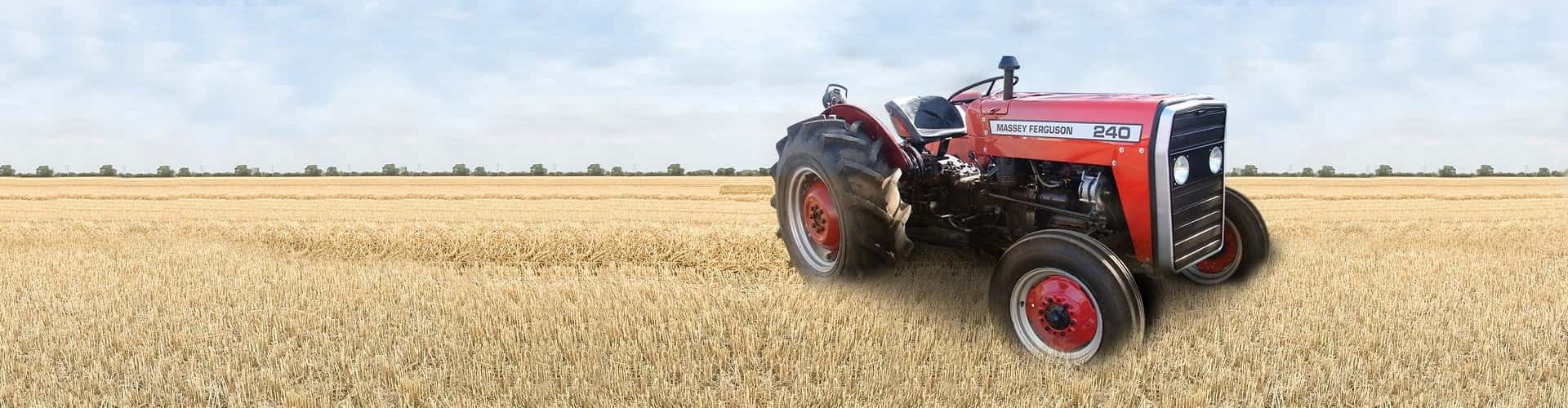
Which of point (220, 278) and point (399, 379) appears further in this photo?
point (220, 278)

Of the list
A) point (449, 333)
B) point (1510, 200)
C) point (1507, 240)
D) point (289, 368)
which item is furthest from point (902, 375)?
point (1510, 200)

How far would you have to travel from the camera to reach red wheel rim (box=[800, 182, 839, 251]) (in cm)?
605

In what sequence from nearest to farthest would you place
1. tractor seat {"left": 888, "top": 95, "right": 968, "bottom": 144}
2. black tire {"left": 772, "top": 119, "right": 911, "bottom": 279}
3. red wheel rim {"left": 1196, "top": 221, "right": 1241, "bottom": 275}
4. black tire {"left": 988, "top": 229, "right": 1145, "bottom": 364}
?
1. black tire {"left": 988, "top": 229, "right": 1145, "bottom": 364}
2. black tire {"left": 772, "top": 119, "right": 911, "bottom": 279}
3. tractor seat {"left": 888, "top": 95, "right": 968, "bottom": 144}
4. red wheel rim {"left": 1196, "top": 221, "right": 1241, "bottom": 275}

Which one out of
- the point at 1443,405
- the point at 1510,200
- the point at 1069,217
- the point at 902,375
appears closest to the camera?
the point at 1443,405

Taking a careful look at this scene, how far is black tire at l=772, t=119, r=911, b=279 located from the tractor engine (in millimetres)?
315

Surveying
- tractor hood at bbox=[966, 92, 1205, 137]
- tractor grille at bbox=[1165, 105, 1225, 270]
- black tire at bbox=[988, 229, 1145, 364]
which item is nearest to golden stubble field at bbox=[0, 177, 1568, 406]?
black tire at bbox=[988, 229, 1145, 364]

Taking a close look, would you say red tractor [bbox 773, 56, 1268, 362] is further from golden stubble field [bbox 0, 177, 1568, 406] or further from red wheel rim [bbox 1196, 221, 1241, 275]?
golden stubble field [bbox 0, 177, 1568, 406]

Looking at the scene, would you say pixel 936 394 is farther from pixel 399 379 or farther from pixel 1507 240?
pixel 1507 240

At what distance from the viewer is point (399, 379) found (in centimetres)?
445

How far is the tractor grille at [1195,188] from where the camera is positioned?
4.64 meters

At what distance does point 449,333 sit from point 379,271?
10.1ft

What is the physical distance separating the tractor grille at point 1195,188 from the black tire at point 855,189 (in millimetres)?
1513

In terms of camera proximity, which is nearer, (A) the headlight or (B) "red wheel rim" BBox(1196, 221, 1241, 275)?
(A) the headlight

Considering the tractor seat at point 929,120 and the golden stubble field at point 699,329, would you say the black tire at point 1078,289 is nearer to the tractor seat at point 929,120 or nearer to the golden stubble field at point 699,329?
the golden stubble field at point 699,329
